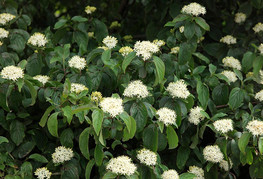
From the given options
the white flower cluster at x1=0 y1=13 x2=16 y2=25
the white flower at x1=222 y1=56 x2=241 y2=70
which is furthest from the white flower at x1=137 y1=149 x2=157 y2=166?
the white flower cluster at x1=0 y1=13 x2=16 y2=25

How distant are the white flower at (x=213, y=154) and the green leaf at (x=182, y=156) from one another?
0.45 feet

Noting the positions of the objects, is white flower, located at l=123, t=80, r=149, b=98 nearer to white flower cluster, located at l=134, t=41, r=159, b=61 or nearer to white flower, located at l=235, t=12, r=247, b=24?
white flower cluster, located at l=134, t=41, r=159, b=61

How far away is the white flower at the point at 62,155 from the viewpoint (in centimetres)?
194

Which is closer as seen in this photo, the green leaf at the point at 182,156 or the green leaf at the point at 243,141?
the green leaf at the point at 243,141

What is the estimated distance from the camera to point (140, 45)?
1897mm

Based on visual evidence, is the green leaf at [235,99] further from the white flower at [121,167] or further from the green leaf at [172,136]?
the white flower at [121,167]

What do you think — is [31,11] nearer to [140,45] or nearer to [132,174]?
[140,45]

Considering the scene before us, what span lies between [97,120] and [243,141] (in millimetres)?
785

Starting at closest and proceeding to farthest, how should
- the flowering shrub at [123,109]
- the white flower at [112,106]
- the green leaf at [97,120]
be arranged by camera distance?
1. the green leaf at [97,120]
2. the white flower at [112,106]
3. the flowering shrub at [123,109]

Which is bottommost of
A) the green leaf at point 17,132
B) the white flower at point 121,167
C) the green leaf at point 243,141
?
the green leaf at point 17,132

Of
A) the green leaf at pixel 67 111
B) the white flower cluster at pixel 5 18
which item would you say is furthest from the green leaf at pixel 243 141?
the white flower cluster at pixel 5 18

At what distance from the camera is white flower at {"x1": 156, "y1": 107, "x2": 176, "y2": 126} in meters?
1.80

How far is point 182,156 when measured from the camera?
6.88 ft

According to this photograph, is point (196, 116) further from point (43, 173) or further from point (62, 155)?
point (43, 173)
